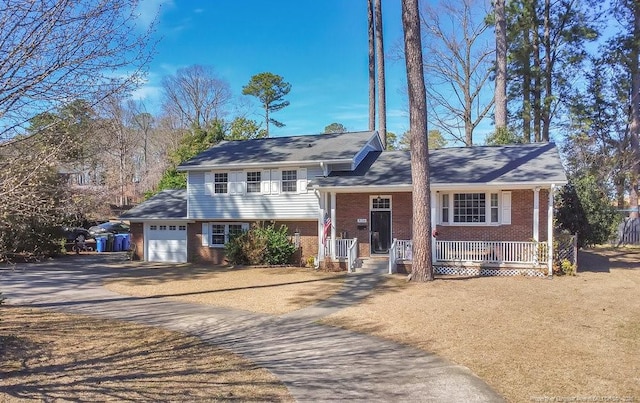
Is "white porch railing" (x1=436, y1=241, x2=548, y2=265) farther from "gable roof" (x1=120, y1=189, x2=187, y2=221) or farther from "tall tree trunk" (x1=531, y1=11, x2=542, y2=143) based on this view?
"tall tree trunk" (x1=531, y1=11, x2=542, y2=143)

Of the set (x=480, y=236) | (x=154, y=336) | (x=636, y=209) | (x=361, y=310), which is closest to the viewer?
(x=154, y=336)

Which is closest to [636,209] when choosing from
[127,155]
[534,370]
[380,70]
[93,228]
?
[380,70]

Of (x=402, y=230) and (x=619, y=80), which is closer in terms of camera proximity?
(x=402, y=230)

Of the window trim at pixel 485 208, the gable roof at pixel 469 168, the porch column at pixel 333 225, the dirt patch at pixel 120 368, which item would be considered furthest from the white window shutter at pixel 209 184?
the dirt patch at pixel 120 368

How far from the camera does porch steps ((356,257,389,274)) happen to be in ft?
57.3

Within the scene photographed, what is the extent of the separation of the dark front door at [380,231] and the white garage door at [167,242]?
368 inches

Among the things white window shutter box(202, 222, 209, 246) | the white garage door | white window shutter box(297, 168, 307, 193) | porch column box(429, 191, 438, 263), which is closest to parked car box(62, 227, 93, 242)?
the white garage door

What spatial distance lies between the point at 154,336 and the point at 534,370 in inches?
245

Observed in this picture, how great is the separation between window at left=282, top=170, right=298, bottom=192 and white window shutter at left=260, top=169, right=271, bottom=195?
0.66 metres

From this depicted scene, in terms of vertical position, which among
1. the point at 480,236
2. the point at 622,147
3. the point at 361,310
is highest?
the point at 622,147

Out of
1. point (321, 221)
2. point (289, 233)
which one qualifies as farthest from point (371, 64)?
point (321, 221)

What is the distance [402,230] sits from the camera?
18516 millimetres

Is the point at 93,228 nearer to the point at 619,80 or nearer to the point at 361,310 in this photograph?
the point at 361,310

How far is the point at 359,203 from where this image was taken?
62.6 feet
